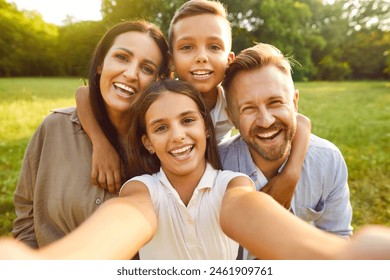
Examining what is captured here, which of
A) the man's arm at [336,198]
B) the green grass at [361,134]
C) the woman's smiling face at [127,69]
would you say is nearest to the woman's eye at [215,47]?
the woman's smiling face at [127,69]

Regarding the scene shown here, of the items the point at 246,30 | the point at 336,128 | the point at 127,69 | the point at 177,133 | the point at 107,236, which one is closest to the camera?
the point at 107,236

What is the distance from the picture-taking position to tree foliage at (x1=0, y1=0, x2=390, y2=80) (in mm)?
2551

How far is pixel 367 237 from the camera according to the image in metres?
0.87

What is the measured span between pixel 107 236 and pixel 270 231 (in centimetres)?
49

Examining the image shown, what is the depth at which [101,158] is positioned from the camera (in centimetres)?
185

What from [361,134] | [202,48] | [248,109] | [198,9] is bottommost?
[361,134]

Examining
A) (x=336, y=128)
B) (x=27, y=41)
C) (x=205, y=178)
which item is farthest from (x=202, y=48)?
(x=336, y=128)

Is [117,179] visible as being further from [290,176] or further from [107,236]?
[290,176]

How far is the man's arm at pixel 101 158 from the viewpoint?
1.82 m

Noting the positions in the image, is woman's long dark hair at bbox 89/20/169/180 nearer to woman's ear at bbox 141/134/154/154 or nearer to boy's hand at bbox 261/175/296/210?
woman's ear at bbox 141/134/154/154

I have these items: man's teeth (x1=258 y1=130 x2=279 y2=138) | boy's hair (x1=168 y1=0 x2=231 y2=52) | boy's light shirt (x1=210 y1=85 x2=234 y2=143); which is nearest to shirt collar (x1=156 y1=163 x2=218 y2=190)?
man's teeth (x1=258 y1=130 x2=279 y2=138)

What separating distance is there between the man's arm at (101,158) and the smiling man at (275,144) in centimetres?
54

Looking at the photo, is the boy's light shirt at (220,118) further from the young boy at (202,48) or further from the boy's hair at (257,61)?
the boy's hair at (257,61)
